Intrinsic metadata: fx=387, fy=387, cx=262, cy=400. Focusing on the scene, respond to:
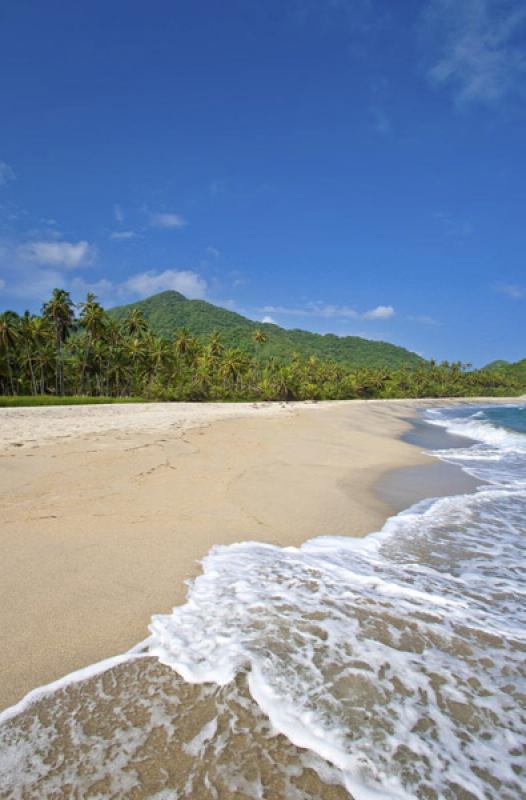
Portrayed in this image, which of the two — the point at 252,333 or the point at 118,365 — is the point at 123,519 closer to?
the point at 118,365

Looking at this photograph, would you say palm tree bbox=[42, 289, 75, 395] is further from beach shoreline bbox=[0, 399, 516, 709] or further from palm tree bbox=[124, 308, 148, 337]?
beach shoreline bbox=[0, 399, 516, 709]

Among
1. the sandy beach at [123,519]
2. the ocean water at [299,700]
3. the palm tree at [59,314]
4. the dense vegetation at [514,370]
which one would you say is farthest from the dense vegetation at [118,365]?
the dense vegetation at [514,370]

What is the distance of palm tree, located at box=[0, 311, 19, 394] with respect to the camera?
4106cm

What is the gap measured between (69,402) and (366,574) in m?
33.7

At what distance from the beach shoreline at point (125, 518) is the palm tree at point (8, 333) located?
1409 inches

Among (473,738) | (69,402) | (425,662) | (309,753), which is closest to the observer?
(309,753)

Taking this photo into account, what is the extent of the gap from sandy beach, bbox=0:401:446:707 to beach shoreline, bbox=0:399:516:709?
0.05ft

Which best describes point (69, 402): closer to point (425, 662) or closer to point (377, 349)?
point (425, 662)

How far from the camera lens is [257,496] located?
688cm

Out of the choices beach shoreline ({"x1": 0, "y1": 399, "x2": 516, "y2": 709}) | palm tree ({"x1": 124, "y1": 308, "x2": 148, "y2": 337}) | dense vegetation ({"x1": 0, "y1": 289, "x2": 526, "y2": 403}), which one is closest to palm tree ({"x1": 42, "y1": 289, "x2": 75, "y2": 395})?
dense vegetation ({"x1": 0, "y1": 289, "x2": 526, "y2": 403})

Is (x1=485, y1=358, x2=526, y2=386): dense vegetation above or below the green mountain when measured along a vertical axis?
below

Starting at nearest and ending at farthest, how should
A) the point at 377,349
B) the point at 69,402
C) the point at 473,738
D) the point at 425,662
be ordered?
the point at 473,738 < the point at 425,662 < the point at 69,402 < the point at 377,349

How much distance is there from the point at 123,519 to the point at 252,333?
113660mm

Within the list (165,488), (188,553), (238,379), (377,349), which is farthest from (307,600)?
(377,349)
